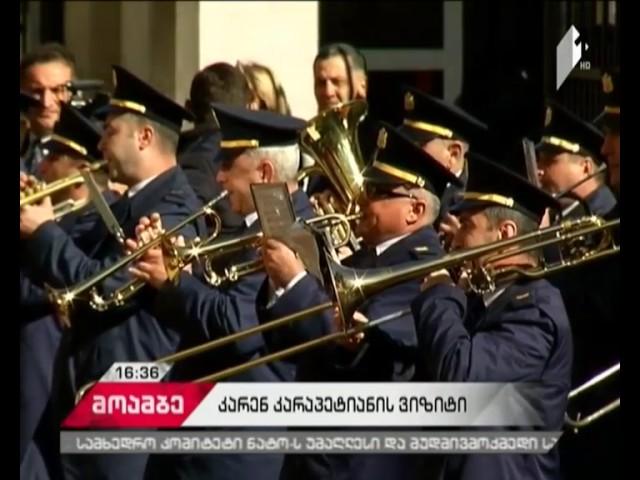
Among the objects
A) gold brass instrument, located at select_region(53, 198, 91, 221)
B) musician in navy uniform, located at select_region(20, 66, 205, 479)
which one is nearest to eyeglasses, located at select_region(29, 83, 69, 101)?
gold brass instrument, located at select_region(53, 198, 91, 221)

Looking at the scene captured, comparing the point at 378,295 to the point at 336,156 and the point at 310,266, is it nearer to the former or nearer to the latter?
the point at 310,266

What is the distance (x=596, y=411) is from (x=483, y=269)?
0.55 m

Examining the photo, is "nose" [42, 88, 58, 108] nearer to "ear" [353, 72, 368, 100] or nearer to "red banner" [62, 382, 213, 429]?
"ear" [353, 72, 368, 100]

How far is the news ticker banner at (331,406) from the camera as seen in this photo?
693 cm

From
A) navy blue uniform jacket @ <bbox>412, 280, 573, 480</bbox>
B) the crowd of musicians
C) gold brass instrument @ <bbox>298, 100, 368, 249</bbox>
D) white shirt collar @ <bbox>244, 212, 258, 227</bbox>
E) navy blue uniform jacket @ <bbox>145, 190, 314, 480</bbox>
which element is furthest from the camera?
gold brass instrument @ <bbox>298, 100, 368, 249</bbox>

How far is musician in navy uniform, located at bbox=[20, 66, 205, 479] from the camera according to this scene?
25.5ft

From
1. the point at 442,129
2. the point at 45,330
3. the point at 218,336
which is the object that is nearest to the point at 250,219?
the point at 218,336

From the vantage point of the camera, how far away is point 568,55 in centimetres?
730

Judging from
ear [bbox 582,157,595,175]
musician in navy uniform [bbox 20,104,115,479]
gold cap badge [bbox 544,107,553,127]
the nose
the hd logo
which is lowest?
musician in navy uniform [bbox 20,104,115,479]

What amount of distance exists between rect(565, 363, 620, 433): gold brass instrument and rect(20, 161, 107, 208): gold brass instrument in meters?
1.80

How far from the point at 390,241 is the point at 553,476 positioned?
70cm

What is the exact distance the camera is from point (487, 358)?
689cm

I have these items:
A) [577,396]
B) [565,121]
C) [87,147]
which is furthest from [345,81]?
[577,396]

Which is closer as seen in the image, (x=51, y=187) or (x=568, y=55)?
(x=568, y=55)
